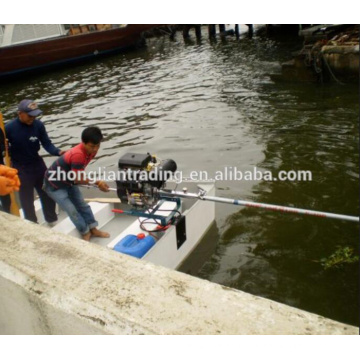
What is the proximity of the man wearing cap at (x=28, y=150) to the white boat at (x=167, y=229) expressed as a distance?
1.65ft

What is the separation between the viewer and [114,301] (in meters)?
2.15

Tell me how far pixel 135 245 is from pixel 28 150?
6.95 ft

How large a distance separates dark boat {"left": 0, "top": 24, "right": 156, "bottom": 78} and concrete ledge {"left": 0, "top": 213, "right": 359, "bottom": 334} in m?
21.5

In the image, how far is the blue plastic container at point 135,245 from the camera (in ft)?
15.2

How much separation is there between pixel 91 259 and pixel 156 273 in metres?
0.51

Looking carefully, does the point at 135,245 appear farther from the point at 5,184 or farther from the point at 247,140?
the point at 247,140

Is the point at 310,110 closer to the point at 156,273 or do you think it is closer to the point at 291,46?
the point at 156,273

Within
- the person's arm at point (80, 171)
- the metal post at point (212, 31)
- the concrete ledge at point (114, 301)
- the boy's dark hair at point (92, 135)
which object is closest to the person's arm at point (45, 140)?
the person's arm at point (80, 171)

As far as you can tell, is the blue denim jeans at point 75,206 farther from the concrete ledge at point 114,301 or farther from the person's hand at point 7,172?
the concrete ledge at point 114,301

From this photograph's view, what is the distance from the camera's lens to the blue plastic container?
4627 mm

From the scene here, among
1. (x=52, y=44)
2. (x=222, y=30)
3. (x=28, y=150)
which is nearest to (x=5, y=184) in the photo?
(x=28, y=150)

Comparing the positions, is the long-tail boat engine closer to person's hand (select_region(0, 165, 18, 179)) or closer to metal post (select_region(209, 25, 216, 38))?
person's hand (select_region(0, 165, 18, 179))

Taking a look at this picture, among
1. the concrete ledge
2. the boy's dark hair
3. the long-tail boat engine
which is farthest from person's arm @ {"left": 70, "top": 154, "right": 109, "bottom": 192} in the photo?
the concrete ledge

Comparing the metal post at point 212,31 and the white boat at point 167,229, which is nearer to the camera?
the white boat at point 167,229
